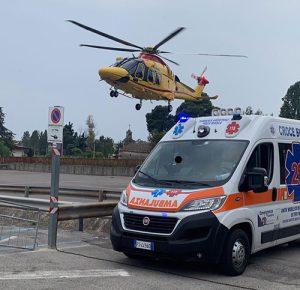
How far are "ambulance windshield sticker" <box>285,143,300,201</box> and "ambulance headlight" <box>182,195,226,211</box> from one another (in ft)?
7.09

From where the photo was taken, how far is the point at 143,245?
7.27m

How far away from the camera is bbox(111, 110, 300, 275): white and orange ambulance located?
23.2ft

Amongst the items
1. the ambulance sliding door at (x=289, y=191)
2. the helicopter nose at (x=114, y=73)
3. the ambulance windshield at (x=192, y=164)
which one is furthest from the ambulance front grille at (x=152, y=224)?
the helicopter nose at (x=114, y=73)

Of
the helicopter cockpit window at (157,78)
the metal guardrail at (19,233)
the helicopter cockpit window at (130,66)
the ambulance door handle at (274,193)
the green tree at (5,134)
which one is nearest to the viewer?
the ambulance door handle at (274,193)

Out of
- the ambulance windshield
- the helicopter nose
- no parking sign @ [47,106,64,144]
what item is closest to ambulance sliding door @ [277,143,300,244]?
the ambulance windshield

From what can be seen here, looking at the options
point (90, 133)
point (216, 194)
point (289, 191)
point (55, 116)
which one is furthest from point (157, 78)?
point (90, 133)

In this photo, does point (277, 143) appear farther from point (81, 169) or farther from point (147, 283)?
point (81, 169)

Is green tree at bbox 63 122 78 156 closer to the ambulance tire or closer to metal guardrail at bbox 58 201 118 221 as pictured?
metal guardrail at bbox 58 201 118 221

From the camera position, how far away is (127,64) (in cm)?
3116

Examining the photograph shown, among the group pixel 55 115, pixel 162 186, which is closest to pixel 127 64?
pixel 55 115

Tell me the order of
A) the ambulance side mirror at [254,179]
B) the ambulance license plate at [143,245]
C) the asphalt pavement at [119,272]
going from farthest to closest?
the ambulance side mirror at [254,179] → the ambulance license plate at [143,245] → the asphalt pavement at [119,272]

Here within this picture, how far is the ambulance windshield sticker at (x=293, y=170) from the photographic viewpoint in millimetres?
8922

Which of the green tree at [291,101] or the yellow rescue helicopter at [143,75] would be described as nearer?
the yellow rescue helicopter at [143,75]

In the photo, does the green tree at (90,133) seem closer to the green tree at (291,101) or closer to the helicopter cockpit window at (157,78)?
the green tree at (291,101)
